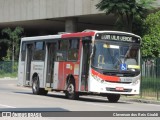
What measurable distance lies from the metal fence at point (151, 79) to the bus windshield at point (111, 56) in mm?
3636

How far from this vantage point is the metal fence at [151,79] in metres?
27.0

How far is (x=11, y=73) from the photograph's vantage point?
197 ft

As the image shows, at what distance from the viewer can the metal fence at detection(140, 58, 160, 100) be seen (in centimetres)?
2695

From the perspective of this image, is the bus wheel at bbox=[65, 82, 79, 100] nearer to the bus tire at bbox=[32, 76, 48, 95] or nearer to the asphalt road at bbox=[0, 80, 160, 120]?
the asphalt road at bbox=[0, 80, 160, 120]

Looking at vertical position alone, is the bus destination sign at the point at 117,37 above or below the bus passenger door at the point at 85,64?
above

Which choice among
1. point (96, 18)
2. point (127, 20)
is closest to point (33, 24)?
point (96, 18)

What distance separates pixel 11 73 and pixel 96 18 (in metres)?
13.1

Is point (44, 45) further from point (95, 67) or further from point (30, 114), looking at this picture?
point (30, 114)

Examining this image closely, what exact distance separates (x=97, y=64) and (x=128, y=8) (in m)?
11.2

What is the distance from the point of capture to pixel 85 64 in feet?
77.2

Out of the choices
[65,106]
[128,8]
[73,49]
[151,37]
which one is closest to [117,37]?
[73,49]

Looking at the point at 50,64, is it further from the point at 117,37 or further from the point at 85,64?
the point at 117,37

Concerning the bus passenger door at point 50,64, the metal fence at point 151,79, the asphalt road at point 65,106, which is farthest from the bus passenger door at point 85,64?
the metal fence at point 151,79

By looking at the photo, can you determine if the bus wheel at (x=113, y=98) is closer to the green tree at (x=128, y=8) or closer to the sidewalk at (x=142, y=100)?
the sidewalk at (x=142, y=100)
